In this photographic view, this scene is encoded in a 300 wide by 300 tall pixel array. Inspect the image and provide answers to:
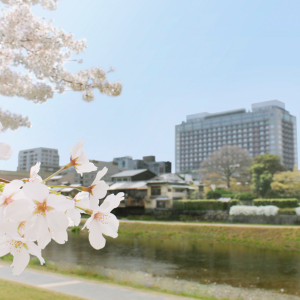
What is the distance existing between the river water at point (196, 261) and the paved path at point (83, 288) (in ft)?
13.0

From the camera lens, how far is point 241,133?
9812 cm

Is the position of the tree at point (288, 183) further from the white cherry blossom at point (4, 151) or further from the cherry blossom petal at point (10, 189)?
the cherry blossom petal at point (10, 189)

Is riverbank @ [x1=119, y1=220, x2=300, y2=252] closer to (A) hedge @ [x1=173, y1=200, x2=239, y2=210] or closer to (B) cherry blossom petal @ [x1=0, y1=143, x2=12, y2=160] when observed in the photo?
(A) hedge @ [x1=173, y1=200, x2=239, y2=210]

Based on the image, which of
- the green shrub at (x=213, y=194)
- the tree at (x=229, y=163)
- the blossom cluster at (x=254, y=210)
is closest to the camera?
the blossom cluster at (x=254, y=210)

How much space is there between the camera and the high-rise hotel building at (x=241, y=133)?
93.2m

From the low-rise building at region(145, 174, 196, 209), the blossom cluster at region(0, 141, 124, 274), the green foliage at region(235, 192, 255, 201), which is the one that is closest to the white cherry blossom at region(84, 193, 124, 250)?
the blossom cluster at region(0, 141, 124, 274)

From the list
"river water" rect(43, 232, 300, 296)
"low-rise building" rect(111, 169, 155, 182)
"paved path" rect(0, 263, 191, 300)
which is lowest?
"river water" rect(43, 232, 300, 296)

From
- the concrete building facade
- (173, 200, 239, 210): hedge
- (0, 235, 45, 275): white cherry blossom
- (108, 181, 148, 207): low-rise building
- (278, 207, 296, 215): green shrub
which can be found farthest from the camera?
the concrete building facade

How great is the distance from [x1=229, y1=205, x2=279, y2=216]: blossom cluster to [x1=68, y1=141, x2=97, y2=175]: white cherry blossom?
2788 centimetres

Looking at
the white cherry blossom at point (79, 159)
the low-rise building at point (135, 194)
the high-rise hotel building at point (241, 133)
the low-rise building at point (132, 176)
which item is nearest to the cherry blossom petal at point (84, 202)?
the white cherry blossom at point (79, 159)

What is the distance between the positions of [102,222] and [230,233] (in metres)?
22.5

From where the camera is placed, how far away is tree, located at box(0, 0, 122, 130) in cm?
643

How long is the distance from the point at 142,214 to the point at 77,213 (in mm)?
34795

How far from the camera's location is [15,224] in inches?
34.5
